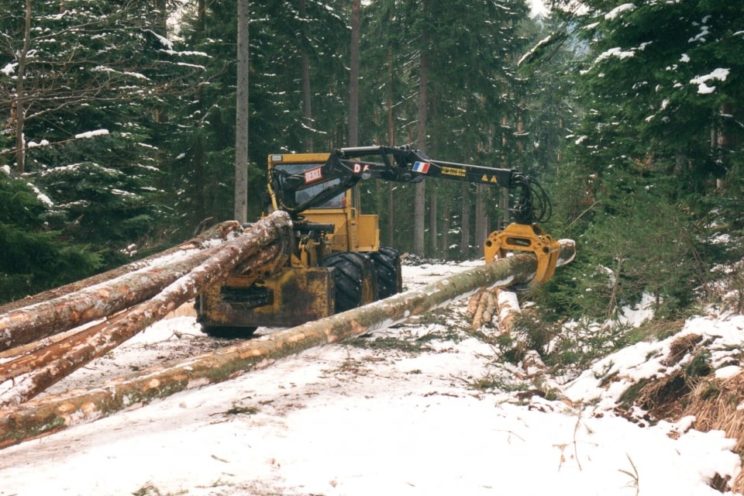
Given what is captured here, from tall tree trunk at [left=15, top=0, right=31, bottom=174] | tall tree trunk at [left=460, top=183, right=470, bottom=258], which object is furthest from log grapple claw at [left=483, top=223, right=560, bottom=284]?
tall tree trunk at [left=460, top=183, right=470, bottom=258]

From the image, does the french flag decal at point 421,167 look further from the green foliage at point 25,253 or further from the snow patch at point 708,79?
the green foliage at point 25,253

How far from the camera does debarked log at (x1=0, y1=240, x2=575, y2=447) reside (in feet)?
13.3

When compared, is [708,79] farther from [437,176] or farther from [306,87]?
[306,87]

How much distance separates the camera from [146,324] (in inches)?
236

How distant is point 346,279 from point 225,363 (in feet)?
13.9

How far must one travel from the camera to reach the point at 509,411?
5207 millimetres

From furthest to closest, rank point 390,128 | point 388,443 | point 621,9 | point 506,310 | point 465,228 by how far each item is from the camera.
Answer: point 390,128 → point 465,228 → point 506,310 → point 621,9 → point 388,443

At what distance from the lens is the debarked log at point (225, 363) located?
13.3 ft

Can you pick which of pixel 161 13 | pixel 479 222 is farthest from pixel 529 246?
pixel 479 222

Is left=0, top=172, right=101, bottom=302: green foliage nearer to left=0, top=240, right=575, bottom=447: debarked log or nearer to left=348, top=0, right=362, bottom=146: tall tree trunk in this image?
left=0, top=240, right=575, bottom=447: debarked log

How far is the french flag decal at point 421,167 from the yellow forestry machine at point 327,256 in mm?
15

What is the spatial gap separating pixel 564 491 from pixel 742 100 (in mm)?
6205

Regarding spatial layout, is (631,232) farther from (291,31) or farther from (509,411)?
(291,31)

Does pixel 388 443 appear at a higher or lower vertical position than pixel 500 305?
lower
